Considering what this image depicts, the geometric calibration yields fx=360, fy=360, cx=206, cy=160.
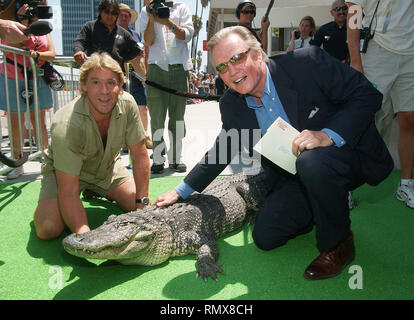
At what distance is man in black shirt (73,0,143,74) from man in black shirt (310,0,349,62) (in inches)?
97.8

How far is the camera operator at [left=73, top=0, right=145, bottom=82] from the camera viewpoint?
436 cm

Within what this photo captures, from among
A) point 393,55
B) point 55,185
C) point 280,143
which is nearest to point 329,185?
point 280,143

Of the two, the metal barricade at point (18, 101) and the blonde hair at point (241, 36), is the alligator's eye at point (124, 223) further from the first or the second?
the metal barricade at point (18, 101)

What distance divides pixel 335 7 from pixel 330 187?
3.62m

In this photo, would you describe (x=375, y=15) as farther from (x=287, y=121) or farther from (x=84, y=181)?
(x=84, y=181)

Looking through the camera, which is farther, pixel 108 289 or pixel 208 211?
pixel 208 211

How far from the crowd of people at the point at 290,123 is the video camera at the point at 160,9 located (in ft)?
4.97

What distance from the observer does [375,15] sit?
333 centimetres

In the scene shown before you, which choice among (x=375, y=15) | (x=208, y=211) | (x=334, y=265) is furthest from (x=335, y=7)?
(x=334, y=265)

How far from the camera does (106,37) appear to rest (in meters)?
4.53

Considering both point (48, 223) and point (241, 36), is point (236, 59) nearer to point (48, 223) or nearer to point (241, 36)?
point (241, 36)

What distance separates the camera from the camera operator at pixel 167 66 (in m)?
4.63

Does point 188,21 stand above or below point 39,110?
above

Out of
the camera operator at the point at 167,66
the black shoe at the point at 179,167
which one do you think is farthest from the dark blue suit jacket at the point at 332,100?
the black shoe at the point at 179,167
